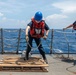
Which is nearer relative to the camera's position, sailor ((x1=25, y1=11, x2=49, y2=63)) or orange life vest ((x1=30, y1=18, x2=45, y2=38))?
sailor ((x1=25, y1=11, x2=49, y2=63))

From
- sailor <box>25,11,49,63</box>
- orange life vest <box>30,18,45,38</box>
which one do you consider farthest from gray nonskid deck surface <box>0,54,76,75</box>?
orange life vest <box>30,18,45,38</box>

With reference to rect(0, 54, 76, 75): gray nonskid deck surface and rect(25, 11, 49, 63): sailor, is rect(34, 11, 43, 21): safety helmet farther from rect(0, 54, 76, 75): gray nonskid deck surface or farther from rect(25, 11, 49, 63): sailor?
rect(0, 54, 76, 75): gray nonskid deck surface

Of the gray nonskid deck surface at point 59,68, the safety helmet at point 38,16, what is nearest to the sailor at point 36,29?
the safety helmet at point 38,16

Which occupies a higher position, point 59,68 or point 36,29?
point 36,29

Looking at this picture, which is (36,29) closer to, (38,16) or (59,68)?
(38,16)

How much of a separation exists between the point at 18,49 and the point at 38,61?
11.7 ft

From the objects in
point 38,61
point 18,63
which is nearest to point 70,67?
point 38,61

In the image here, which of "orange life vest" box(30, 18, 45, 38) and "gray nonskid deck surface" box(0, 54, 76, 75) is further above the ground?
"orange life vest" box(30, 18, 45, 38)

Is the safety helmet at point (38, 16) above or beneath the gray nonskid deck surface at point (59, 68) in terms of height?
above

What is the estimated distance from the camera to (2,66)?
349 inches

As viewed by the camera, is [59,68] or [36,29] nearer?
[59,68]

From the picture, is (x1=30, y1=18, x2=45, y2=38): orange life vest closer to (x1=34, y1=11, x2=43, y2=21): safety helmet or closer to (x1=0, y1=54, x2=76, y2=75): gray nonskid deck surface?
(x1=34, y1=11, x2=43, y2=21): safety helmet

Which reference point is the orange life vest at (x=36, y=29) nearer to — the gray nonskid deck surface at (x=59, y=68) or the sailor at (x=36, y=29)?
the sailor at (x=36, y=29)

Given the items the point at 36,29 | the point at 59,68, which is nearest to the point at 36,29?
the point at 36,29
